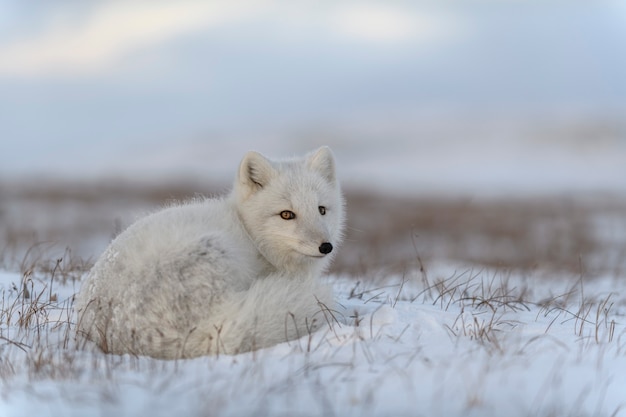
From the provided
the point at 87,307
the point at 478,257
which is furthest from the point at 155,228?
the point at 478,257

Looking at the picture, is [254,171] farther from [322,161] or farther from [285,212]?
[322,161]

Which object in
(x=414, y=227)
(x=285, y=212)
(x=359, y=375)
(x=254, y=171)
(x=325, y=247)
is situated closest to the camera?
(x=359, y=375)

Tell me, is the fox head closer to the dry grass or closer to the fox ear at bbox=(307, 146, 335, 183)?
the fox ear at bbox=(307, 146, 335, 183)

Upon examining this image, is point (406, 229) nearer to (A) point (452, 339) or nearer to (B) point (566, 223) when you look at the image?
(B) point (566, 223)

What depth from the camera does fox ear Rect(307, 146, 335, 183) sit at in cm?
545

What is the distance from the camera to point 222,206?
5215 millimetres

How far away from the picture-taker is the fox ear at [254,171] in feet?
16.8

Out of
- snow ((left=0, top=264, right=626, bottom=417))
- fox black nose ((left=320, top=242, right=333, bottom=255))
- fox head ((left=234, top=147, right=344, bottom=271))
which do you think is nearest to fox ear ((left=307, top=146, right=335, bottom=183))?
fox head ((left=234, top=147, right=344, bottom=271))

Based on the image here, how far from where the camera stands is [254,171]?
516 cm

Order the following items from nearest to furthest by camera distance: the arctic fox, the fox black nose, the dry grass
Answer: the arctic fox < the fox black nose < the dry grass

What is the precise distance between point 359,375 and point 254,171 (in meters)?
2.16

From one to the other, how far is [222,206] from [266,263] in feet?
1.92

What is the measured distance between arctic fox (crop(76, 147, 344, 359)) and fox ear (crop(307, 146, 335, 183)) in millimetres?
514

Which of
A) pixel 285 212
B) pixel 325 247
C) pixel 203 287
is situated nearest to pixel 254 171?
pixel 285 212
